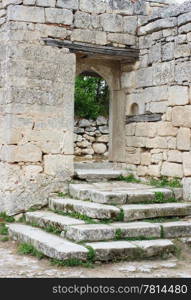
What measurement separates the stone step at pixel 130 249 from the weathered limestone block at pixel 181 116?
216cm

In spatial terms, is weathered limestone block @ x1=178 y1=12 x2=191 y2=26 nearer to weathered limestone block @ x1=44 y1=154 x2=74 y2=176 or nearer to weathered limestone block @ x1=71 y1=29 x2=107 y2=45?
weathered limestone block @ x1=71 y1=29 x2=107 y2=45

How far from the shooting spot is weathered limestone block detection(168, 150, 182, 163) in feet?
25.7

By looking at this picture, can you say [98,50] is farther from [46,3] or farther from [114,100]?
[114,100]

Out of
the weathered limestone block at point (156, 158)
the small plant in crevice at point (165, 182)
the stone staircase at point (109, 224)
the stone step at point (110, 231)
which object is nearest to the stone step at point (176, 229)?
the stone staircase at point (109, 224)

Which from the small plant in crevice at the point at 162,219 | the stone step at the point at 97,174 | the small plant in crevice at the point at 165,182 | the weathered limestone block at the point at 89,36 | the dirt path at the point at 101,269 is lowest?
the dirt path at the point at 101,269

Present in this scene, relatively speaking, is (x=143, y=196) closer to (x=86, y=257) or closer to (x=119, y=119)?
(x=86, y=257)

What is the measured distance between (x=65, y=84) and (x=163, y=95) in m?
1.55

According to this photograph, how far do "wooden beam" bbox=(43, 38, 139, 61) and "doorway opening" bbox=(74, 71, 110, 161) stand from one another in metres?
3.89

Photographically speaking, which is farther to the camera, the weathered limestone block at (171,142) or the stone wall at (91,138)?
the stone wall at (91,138)

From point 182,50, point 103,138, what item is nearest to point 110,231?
point 182,50

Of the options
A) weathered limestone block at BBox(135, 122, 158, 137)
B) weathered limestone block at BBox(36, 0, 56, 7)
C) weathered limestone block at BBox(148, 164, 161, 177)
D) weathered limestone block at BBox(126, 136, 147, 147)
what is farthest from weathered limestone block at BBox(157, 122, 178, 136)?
weathered limestone block at BBox(36, 0, 56, 7)

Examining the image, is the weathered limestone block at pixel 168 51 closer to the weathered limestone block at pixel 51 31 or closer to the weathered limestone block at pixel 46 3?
the weathered limestone block at pixel 51 31

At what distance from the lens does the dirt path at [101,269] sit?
5449mm

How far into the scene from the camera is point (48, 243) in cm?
607
